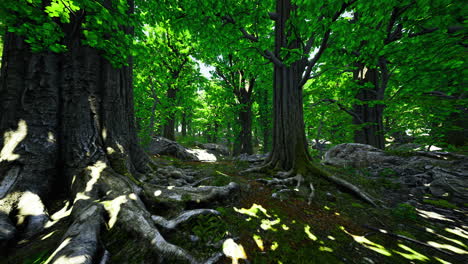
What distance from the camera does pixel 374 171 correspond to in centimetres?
661

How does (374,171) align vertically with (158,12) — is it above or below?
below

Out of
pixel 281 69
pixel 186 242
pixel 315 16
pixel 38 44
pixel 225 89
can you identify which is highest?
pixel 225 89

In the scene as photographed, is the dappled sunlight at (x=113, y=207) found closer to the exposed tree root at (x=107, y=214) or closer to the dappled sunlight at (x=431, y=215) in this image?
the exposed tree root at (x=107, y=214)

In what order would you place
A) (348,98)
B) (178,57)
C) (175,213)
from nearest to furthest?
1. (175,213)
2. (348,98)
3. (178,57)

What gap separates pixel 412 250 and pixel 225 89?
13.6 m

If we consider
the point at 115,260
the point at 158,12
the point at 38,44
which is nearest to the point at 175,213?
the point at 115,260

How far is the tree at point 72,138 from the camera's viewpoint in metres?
2.13

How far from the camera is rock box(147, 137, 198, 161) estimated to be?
10.3 metres

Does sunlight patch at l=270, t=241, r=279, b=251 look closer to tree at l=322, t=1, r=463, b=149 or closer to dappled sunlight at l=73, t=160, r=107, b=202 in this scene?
dappled sunlight at l=73, t=160, r=107, b=202

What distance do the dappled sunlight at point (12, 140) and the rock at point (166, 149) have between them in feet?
24.0

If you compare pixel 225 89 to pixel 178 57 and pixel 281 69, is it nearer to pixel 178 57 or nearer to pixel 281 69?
pixel 178 57

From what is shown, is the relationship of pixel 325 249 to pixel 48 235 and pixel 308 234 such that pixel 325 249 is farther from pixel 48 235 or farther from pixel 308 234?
pixel 48 235

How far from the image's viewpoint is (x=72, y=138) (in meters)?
3.28

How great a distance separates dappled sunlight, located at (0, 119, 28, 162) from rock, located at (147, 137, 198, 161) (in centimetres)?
731
